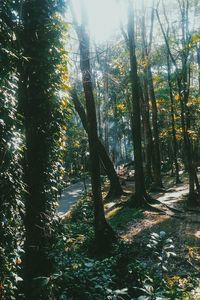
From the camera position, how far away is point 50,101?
9375 millimetres

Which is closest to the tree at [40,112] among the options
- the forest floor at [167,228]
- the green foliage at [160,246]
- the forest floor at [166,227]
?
the forest floor at [167,228]

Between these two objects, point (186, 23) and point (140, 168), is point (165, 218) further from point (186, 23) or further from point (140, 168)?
point (186, 23)

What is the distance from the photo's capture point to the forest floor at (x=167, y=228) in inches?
393

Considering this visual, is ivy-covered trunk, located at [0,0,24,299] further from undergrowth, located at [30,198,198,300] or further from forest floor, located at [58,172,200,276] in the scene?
forest floor, located at [58,172,200,276]

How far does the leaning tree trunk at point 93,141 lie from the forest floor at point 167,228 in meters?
1.11

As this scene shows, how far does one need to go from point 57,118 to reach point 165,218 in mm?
6781

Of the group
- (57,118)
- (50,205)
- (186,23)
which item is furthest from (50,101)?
(186,23)

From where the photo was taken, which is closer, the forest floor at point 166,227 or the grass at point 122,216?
the forest floor at point 166,227

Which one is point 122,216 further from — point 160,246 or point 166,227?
point 160,246

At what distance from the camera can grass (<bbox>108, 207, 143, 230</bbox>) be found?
541 inches

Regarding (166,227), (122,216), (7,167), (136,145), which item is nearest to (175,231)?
(166,227)

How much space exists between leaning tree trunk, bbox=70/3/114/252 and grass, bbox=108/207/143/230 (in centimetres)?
243

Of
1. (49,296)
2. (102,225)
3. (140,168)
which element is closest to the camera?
(49,296)

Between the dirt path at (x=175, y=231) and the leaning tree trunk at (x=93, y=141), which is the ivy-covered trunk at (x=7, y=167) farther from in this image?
the dirt path at (x=175, y=231)
